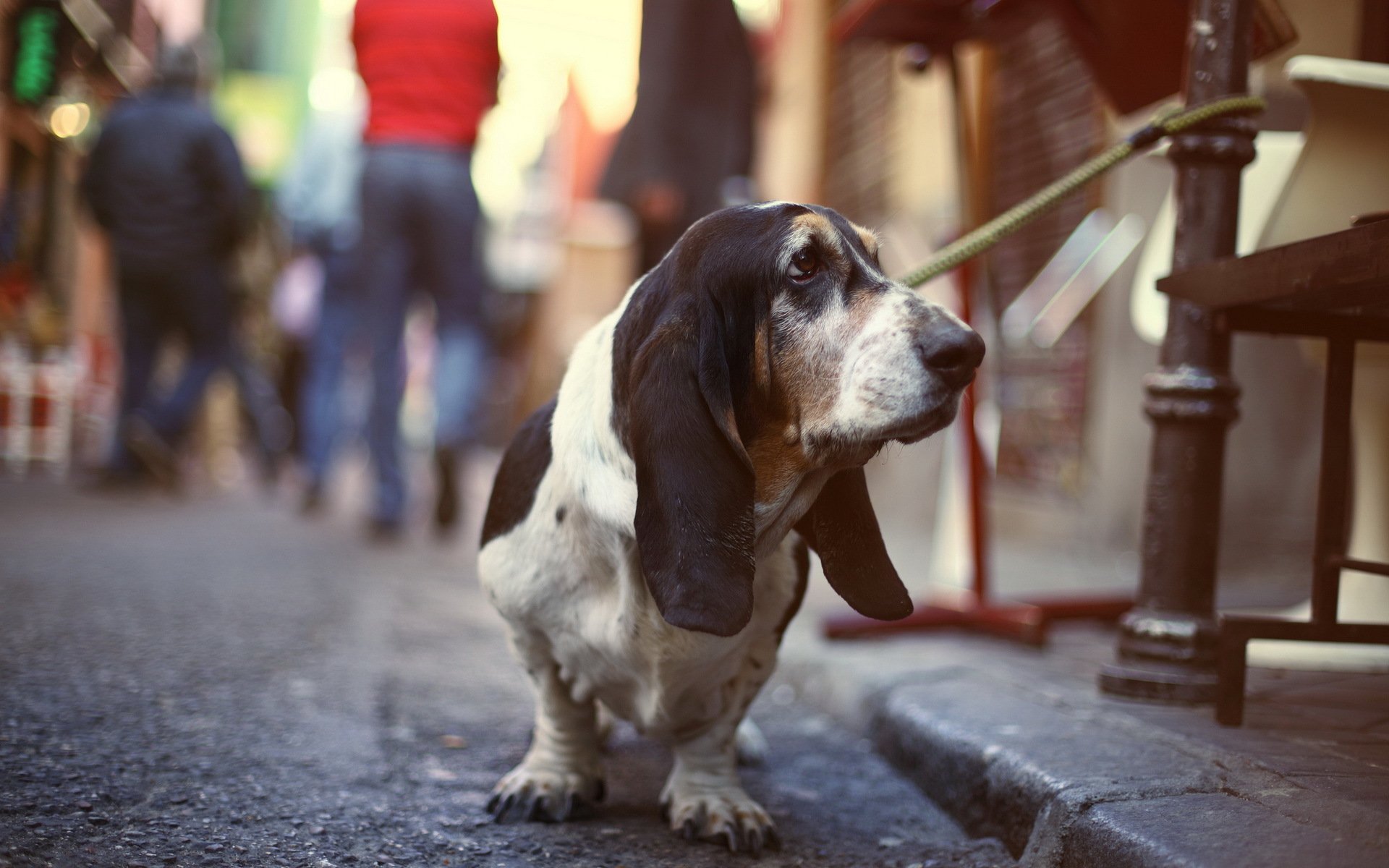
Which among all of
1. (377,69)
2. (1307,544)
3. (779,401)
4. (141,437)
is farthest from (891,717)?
(141,437)

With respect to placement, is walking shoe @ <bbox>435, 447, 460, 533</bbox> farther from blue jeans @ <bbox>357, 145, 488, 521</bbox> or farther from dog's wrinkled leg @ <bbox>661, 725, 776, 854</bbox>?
dog's wrinkled leg @ <bbox>661, 725, 776, 854</bbox>

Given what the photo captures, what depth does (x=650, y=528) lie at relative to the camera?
1.60m

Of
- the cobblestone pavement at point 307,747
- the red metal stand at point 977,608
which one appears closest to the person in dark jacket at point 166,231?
the cobblestone pavement at point 307,747

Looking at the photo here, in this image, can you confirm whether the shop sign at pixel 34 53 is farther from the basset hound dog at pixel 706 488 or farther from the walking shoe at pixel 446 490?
the basset hound dog at pixel 706 488

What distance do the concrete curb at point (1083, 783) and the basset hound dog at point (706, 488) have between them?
0.41 metres

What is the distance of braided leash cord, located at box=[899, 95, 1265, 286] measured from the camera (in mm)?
2193

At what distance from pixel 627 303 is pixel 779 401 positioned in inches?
12.6

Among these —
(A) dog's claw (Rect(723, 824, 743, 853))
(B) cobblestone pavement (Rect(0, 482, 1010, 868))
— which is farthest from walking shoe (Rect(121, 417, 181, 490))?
(A) dog's claw (Rect(723, 824, 743, 853))

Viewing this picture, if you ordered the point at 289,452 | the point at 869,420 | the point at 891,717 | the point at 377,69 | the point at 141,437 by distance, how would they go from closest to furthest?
1. the point at 869,420
2. the point at 891,717
3. the point at 377,69
4. the point at 141,437
5. the point at 289,452

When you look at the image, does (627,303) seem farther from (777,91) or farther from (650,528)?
(777,91)

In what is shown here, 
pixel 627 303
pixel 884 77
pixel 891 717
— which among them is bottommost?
pixel 891 717

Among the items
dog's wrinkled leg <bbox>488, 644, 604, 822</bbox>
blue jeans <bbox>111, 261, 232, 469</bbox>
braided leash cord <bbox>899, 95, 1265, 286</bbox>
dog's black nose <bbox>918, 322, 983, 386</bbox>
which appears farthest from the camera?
blue jeans <bbox>111, 261, 232, 469</bbox>

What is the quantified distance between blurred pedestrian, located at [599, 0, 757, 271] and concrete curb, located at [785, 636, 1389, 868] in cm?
264

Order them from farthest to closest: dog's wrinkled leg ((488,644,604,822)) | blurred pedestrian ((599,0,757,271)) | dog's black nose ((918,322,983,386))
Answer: blurred pedestrian ((599,0,757,271)), dog's wrinkled leg ((488,644,604,822)), dog's black nose ((918,322,983,386))
